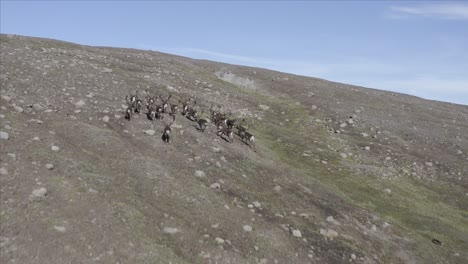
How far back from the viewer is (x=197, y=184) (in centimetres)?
1727

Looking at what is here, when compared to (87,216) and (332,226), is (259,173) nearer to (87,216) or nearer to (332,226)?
(332,226)

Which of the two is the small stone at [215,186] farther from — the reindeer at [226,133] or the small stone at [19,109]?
the small stone at [19,109]

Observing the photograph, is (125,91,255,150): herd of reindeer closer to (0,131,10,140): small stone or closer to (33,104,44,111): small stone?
(33,104,44,111): small stone

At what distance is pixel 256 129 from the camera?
103 feet

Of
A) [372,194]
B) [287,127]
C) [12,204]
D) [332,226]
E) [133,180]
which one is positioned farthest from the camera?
[287,127]

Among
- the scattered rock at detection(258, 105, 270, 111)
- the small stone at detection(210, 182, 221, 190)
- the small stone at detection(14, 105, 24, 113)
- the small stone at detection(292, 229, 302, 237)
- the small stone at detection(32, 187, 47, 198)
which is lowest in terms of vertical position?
the small stone at detection(292, 229, 302, 237)

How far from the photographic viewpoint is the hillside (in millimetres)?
12656

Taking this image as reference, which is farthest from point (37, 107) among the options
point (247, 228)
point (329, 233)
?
point (329, 233)

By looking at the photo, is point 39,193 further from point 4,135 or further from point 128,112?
point 128,112

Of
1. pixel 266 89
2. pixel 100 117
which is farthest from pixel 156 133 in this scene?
pixel 266 89

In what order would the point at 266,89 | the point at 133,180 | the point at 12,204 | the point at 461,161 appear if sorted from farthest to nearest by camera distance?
the point at 266,89 < the point at 461,161 < the point at 133,180 < the point at 12,204

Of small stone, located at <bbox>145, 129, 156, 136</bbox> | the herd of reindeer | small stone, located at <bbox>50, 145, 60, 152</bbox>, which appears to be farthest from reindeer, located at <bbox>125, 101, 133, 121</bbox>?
small stone, located at <bbox>50, 145, 60, 152</bbox>

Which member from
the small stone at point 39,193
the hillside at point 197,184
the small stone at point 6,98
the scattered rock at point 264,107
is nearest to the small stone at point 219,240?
the hillside at point 197,184

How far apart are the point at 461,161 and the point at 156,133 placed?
22.5m
